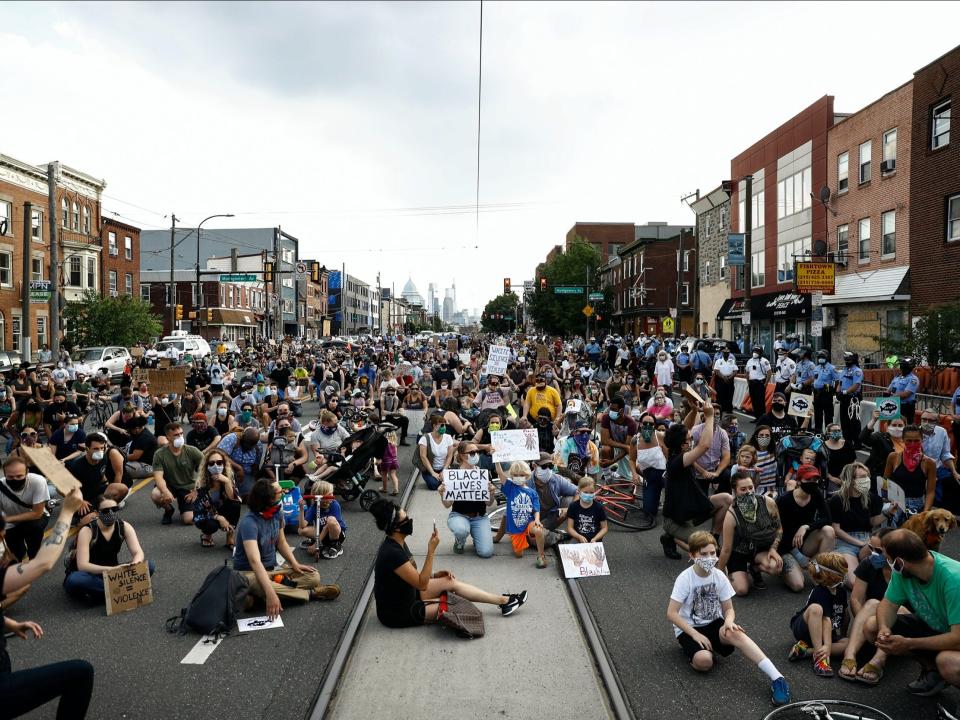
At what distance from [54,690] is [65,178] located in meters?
49.0

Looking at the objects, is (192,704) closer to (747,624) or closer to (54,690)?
(54,690)

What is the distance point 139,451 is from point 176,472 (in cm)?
223

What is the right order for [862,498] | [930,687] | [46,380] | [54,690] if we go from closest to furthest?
[54,690] < [930,687] < [862,498] < [46,380]

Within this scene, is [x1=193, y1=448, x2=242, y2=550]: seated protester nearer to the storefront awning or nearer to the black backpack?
the black backpack

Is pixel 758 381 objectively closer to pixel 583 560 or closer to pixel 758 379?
pixel 758 379

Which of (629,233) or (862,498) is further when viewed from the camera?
(629,233)

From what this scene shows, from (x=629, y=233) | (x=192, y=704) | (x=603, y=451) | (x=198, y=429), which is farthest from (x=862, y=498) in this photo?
(x=629, y=233)

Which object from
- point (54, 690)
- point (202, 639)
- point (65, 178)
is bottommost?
point (202, 639)

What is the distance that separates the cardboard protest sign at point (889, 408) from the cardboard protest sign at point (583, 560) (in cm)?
600

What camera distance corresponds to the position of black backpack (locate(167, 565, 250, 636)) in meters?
6.66

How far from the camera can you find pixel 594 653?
6.27m

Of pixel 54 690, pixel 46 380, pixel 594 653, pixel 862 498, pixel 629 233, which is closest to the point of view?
pixel 54 690

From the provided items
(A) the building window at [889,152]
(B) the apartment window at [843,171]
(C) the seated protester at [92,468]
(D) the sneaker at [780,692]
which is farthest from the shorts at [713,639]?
(B) the apartment window at [843,171]

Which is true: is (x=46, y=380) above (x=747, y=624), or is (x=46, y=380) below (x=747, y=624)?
above
